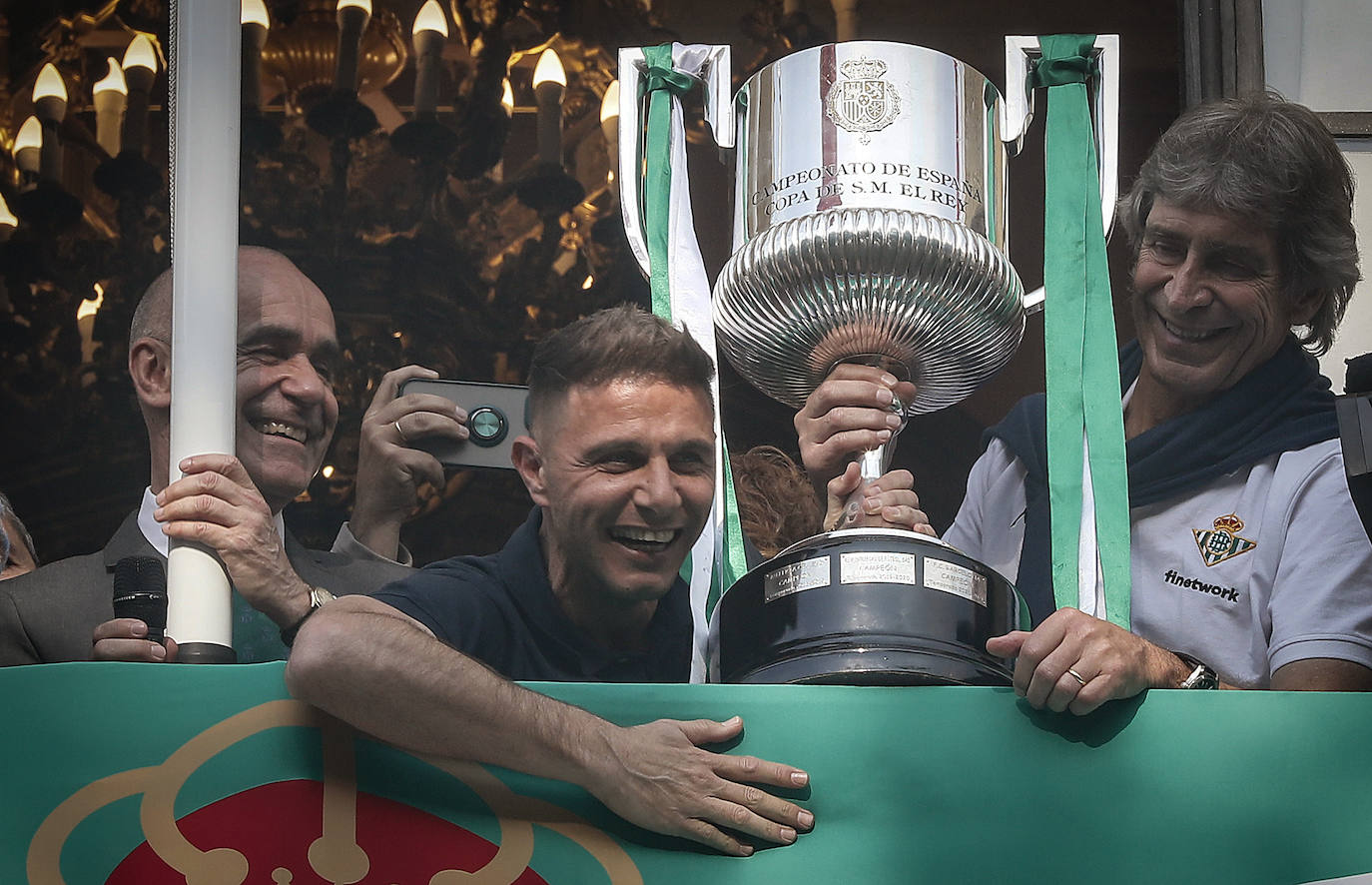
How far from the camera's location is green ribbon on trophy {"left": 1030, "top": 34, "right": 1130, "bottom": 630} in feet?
7.11

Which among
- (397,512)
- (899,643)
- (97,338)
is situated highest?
(97,338)

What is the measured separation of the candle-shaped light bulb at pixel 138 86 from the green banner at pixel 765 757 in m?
1.46

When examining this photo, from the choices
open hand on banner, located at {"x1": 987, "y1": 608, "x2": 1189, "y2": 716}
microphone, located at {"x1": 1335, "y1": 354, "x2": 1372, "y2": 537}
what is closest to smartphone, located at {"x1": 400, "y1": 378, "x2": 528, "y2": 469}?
open hand on banner, located at {"x1": 987, "y1": 608, "x2": 1189, "y2": 716}

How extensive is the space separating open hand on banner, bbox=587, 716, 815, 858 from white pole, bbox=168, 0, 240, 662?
431 mm

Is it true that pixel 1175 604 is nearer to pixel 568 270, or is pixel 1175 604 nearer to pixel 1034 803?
pixel 1034 803

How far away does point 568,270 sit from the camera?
3264mm

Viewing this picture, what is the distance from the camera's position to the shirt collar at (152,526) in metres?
2.63

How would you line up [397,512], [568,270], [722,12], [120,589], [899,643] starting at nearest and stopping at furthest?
[899,643] < [120,589] < [397,512] < [722,12] < [568,270]

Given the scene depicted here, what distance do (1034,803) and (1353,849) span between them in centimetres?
33

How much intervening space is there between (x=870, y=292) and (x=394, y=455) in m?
0.84

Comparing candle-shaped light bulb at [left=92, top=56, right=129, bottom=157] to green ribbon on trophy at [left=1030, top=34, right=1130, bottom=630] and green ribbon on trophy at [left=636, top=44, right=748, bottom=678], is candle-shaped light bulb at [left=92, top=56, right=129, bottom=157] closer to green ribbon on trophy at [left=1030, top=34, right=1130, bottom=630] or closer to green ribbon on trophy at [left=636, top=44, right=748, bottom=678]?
green ribbon on trophy at [left=636, top=44, right=748, bottom=678]

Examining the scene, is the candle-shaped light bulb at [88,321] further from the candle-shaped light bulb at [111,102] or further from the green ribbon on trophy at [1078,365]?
the green ribbon on trophy at [1078,365]

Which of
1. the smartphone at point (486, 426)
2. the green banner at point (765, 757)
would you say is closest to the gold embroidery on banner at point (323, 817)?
the green banner at point (765, 757)

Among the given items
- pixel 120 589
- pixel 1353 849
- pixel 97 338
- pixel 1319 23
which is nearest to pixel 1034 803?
pixel 1353 849
